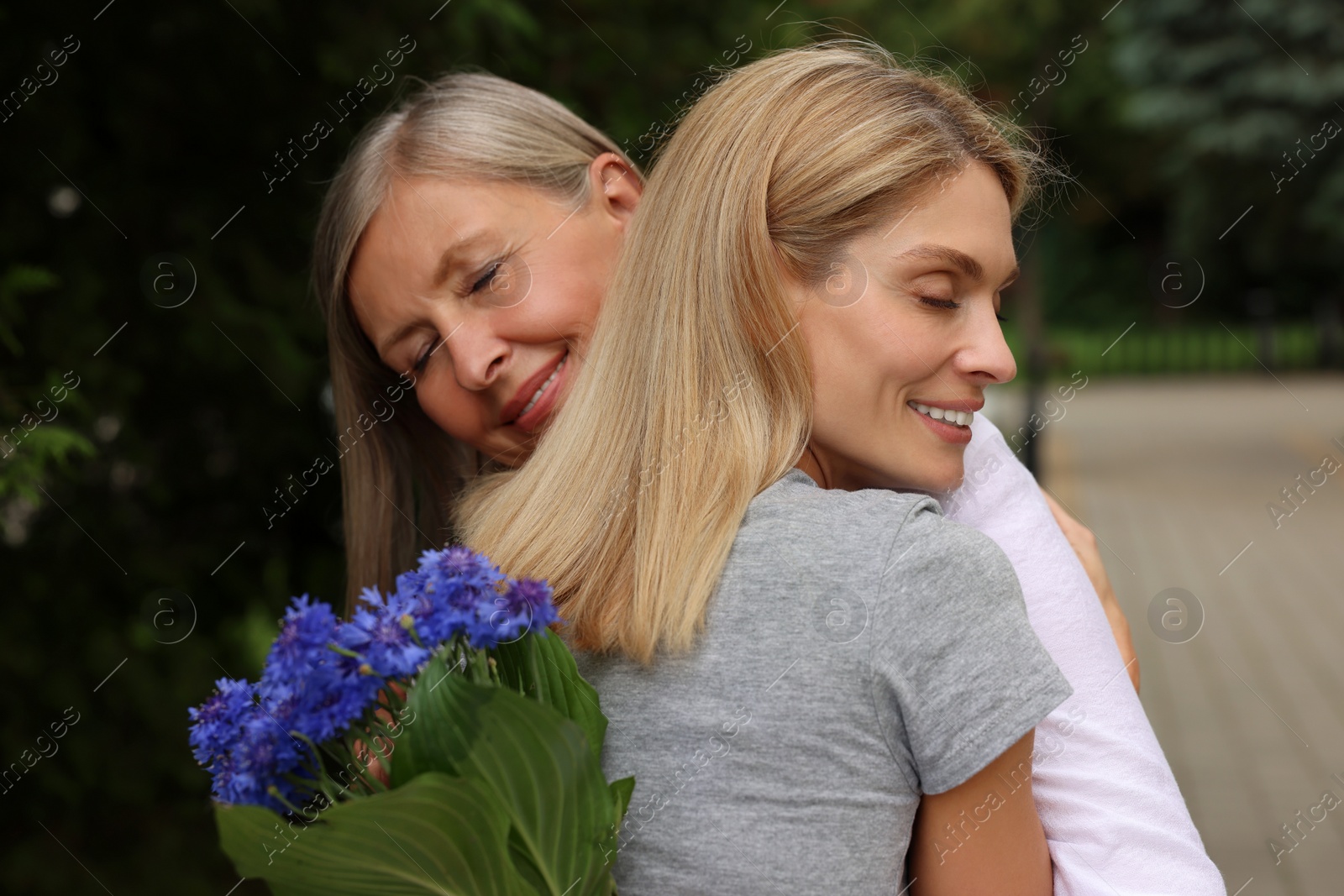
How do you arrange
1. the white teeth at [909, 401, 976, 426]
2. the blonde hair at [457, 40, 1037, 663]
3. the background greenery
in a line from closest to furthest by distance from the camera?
the blonde hair at [457, 40, 1037, 663] → the white teeth at [909, 401, 976, 426] → the background greenery

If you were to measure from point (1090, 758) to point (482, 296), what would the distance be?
3.60 ft

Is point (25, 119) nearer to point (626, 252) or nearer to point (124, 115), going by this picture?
point (124, 115)

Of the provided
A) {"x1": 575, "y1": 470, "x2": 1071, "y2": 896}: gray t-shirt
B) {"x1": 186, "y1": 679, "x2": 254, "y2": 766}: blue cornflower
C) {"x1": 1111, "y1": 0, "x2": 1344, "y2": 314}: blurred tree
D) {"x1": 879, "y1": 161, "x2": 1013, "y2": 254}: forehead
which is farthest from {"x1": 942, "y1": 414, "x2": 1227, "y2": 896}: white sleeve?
{"x1": 1111, "y1": 0, "x2": 1344, "y2": 314}: blurred tree

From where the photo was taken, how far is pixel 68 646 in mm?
3193

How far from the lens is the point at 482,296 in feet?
6.48

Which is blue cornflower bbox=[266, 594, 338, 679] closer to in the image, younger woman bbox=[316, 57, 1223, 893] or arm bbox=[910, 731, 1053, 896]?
younger woman bbox=[316, 57, 1223, 893]

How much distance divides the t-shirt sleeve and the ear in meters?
1.09

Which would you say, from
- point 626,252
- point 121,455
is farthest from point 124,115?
point 626,252

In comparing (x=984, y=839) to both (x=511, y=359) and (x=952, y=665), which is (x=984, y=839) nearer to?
(x=952, y=665)

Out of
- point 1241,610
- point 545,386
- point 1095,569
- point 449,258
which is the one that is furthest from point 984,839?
point 1241,610

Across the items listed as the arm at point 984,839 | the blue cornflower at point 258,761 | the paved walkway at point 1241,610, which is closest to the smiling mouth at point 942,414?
the arm at point 984,839

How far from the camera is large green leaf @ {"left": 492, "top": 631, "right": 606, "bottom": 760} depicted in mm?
1274

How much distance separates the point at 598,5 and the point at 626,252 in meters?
2.41

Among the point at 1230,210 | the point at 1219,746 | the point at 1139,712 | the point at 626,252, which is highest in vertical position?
the point at 626,252
